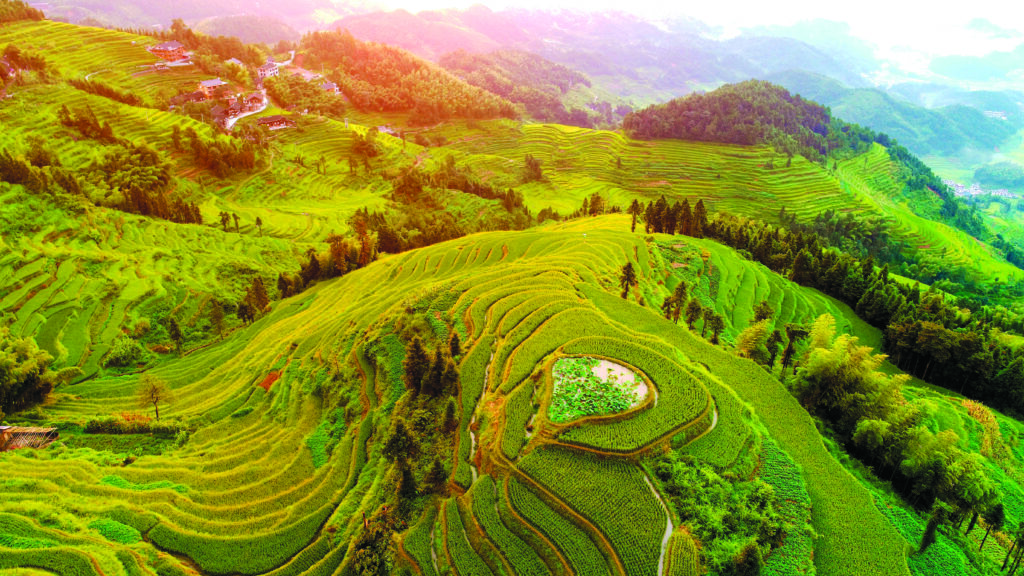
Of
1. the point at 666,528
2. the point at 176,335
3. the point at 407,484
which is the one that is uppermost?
the point at 666,528

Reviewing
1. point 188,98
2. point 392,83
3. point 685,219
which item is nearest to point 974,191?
point 685,219

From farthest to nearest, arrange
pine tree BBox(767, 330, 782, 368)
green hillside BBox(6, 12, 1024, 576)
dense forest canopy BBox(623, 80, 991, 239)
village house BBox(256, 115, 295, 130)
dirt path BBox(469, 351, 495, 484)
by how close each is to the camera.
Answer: dense forest canopy BBox(623, 80, 991, 239) → village house BBox(256, 115, 295, 130) → pine tree BBox(767, 330, 782, 368) → dirt path BBox(469, 351, 495, 484) → green hillside BBox(6, 12, 1024, 576)

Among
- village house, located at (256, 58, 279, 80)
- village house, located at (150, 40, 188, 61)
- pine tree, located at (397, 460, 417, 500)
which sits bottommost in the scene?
pine tree, located at (397, 460, 417, 500)

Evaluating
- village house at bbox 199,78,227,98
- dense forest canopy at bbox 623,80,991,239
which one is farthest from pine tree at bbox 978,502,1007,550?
village house at bbox 199,78,227,98

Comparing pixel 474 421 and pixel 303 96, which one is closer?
pixel 474 421

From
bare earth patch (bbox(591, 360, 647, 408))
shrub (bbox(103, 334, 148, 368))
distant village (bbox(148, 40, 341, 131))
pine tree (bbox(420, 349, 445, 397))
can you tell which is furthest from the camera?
distant village (bbox(148, 40, 341, 131))

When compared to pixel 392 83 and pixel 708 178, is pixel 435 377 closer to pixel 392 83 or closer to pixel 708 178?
pixel 708 178

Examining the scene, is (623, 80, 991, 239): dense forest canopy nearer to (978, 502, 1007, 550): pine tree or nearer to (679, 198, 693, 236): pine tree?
(679, 198, 693, 236): pine tree
